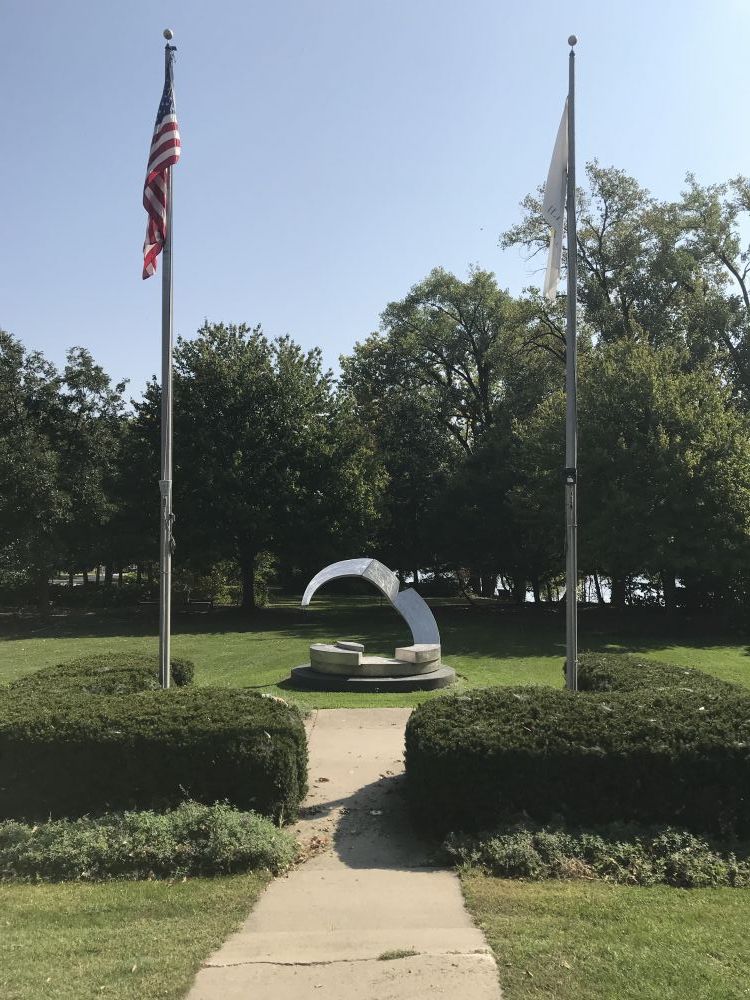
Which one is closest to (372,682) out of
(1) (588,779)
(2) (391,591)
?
(2) (391,591)

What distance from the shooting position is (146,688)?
984 cm

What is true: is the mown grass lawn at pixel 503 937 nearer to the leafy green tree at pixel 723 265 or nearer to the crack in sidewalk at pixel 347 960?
the crack in sidewalk at pixel 347 960

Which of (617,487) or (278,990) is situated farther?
(617,487)

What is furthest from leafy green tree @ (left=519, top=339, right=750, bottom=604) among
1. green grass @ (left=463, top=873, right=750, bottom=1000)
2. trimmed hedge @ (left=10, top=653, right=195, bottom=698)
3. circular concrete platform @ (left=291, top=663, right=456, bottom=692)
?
green grass @ (left=463, top=873, right=750, bottom=1000)

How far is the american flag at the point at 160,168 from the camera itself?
31.0ft

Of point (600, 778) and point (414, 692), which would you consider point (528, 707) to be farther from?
point (414, 692)

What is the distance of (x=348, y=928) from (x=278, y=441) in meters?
25.3

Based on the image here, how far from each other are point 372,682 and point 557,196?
28.4 feet

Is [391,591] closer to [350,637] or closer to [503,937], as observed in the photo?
[350,637]

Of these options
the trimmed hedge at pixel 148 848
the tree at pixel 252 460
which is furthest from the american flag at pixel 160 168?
the tree at pixel 252 460

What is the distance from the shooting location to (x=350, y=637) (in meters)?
23.7

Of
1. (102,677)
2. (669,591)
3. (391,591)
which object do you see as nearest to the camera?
(102,677)

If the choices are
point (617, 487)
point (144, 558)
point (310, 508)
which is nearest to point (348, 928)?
point (617, 487)

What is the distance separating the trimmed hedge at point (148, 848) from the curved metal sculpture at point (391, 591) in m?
9.40
